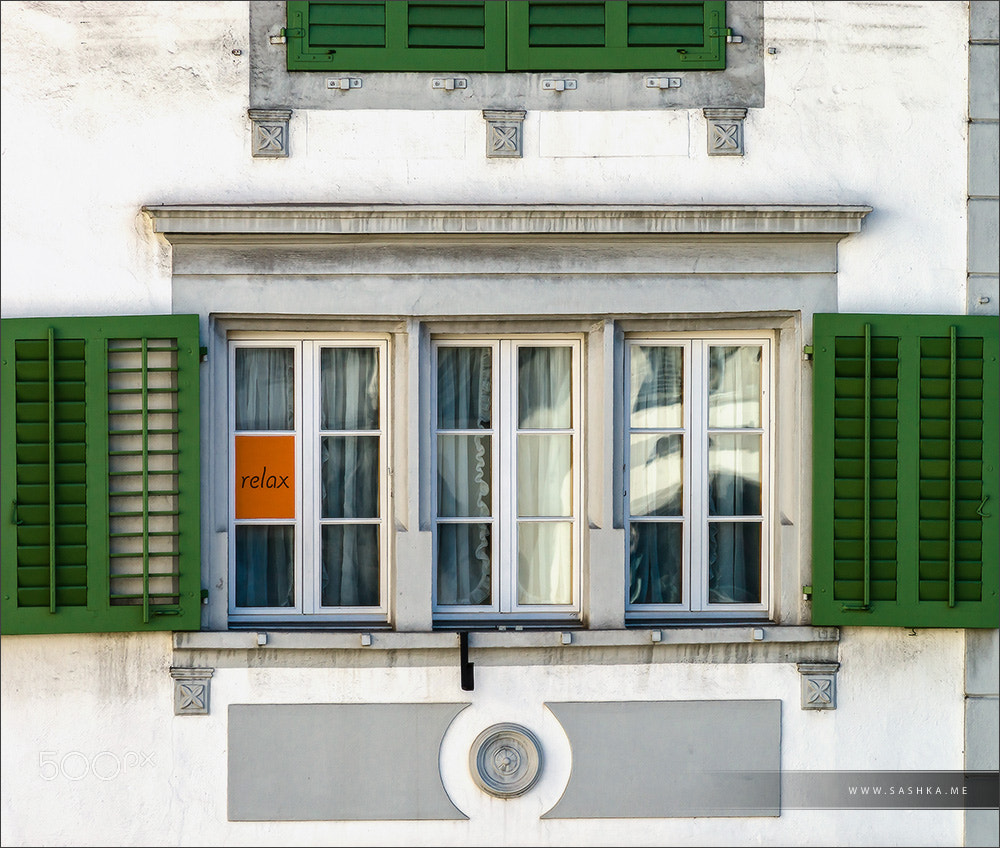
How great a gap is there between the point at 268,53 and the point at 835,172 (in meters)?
3.12

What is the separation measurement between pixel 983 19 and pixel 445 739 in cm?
487

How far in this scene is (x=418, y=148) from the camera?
6.14 metres

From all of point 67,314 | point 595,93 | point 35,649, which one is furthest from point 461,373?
point 35,649

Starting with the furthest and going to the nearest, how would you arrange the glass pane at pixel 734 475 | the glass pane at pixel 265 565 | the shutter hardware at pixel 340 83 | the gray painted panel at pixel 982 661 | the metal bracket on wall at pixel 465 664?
the glass pane at pixel 734 475
the glass pane at pixel 265 565
the gray painted panel at pixel 982 661
the shutter hardware at pixel 340 83
the metal bracket on wall at pixel 465 664

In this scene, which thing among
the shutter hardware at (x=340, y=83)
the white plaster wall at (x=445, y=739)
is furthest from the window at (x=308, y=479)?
the shutter hardware at (x=340, y=83)

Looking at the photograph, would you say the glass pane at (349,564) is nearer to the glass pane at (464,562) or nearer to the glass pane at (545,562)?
the glass pane at (464,562)

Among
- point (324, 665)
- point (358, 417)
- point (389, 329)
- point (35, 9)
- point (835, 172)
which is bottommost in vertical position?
point (324, 665)

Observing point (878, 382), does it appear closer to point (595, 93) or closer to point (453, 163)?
point (595, 93)

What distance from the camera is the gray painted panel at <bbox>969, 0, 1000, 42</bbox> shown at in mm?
6238

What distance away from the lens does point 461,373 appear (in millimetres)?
6371

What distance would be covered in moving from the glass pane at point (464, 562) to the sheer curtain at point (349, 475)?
0.38 metres

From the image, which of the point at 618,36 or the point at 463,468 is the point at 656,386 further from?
the point at 618,36

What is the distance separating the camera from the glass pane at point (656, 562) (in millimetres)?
6395

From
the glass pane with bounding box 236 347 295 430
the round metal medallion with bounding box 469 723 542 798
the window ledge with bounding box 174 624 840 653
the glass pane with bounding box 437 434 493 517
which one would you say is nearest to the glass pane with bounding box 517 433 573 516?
the glass pane with bounding box 437 434 493 517
